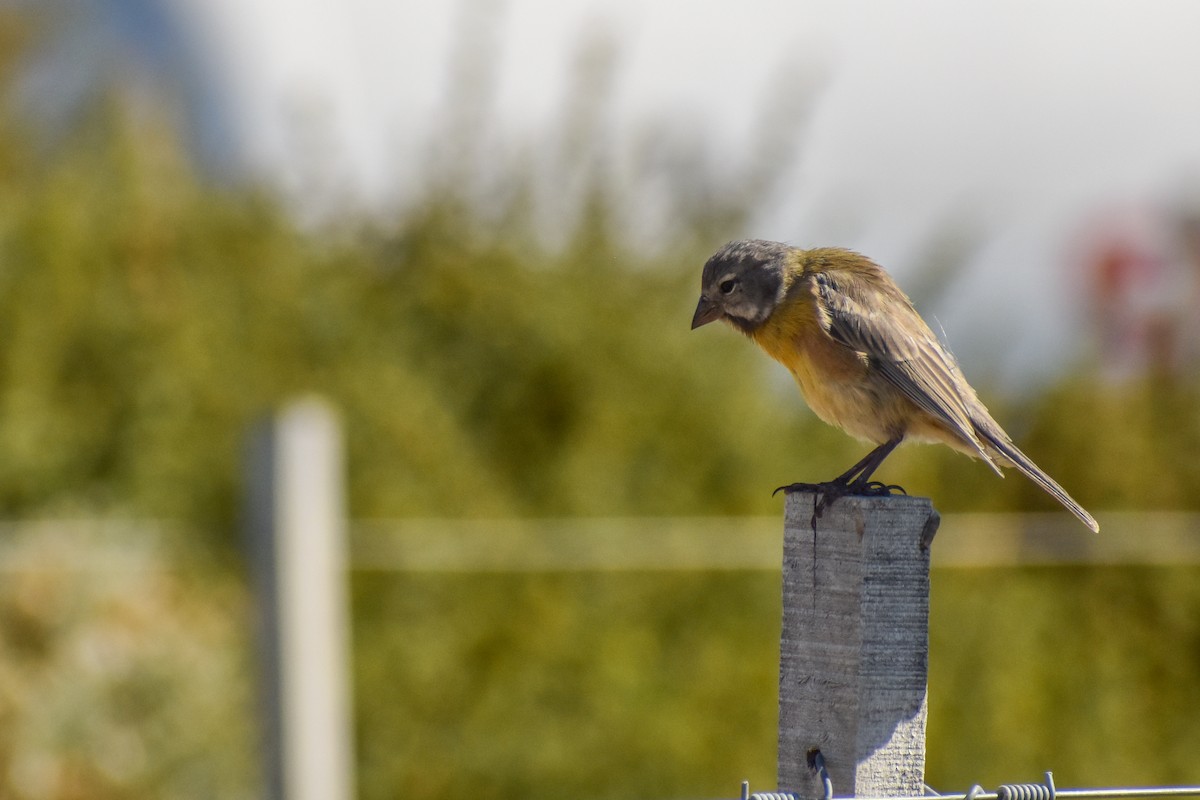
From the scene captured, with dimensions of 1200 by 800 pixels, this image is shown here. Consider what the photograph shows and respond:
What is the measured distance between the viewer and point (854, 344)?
2.99m

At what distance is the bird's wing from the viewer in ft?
9.58

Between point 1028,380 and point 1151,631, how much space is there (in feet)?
4.70

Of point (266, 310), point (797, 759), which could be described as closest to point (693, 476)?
point (266, 310)

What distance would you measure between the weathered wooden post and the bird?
0.48 m

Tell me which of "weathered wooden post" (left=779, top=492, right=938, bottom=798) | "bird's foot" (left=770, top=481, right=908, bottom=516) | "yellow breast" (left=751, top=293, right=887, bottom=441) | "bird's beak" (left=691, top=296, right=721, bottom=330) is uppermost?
"bird's beak" (left=691, top=296, right=721, bottom=330)

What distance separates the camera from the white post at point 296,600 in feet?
16.3

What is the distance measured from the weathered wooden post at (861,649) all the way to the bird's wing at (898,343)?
610mm

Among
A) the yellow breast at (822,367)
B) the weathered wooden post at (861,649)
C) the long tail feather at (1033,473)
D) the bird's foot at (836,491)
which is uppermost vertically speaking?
the yellow breast at (822,367)

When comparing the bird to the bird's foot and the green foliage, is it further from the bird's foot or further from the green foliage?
the green foliage

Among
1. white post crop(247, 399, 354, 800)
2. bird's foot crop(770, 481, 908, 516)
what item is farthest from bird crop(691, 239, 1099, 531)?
white post crop(247, 399, 354, 800)

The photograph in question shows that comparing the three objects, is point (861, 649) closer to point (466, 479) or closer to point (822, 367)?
point (822, 367)

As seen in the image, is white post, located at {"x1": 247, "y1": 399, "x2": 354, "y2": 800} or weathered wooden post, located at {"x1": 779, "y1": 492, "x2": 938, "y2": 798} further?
white post, located at {"x1": 247, "y1": 399, "x2": 354, "y2": 800}

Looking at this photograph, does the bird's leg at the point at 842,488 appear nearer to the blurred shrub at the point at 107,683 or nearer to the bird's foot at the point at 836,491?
the bird's foot at the point at 836,491

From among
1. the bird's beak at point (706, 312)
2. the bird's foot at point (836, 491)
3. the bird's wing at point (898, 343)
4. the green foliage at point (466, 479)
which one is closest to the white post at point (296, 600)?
the green foliage at point (466, 479)
